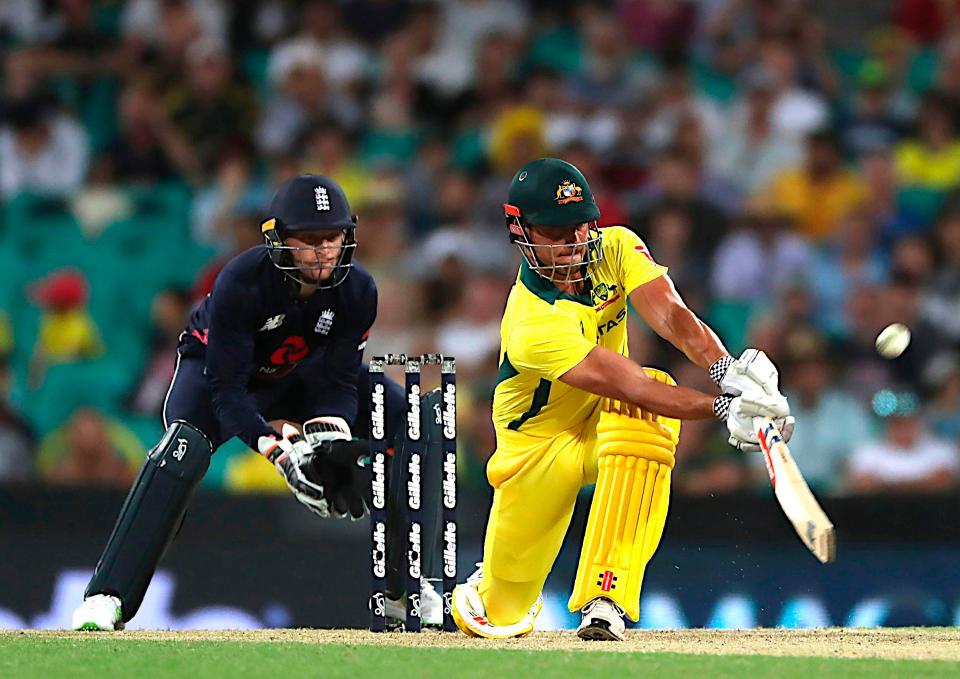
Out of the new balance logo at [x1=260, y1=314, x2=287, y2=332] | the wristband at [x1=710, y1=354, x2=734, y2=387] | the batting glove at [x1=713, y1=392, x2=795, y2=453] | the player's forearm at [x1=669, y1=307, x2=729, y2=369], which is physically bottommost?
the batting glove at [x1=713, y1=392, x2=795, y2=453]

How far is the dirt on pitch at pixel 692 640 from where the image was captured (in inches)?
201

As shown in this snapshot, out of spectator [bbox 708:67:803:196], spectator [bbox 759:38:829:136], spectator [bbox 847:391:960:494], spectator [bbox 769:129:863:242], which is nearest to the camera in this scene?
spectator [bbox 847:391:960:494]

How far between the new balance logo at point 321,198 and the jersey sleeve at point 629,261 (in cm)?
102

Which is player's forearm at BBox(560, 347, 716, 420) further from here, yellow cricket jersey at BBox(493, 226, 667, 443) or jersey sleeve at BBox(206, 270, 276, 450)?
jersey sleeve at BBox(206, 270, 276, 450)

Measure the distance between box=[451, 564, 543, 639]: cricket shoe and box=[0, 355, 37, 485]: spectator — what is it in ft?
11.7

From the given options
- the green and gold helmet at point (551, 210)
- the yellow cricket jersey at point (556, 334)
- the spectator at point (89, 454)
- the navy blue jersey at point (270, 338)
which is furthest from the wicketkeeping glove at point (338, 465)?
the spectator at point (89, 454)

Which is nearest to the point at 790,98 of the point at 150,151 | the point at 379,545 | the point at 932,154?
the point at 932,154

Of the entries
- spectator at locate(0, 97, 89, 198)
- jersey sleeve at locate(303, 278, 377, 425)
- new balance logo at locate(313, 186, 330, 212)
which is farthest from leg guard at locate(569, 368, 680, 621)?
spectator at locate(0, 97, 89, 198)

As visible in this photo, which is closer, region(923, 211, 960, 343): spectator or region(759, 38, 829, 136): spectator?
region(923, 211, 960, 343): spectator

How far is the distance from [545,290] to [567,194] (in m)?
0.35

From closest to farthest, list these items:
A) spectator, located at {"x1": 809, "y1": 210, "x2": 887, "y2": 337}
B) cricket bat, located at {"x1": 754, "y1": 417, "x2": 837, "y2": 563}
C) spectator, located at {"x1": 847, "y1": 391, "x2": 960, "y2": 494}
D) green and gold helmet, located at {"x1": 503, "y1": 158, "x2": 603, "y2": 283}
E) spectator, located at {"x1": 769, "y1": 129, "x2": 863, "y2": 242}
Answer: cricket bat, located at {"x1": 754, "y1": 417, "x2": 837, "y2": 563} < green and gold helmet, located at {"x1": 503, "y1": 158, "x2": 603, "y2": 283} < spectator, located at {"x1": 847, "y1": 391, "x2": 960, "y2": 494} < spectator, located at {"x1": 809, "y1": 210, "x2": 887, "y2": 337} < spectator, located at {"x1": 769, "y1": 129, "x2": 863, "y2": 242}

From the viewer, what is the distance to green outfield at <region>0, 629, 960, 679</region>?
4449mm

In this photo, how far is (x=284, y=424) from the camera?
235 inches

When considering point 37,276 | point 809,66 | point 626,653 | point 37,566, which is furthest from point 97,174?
point 626,653
